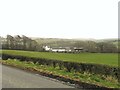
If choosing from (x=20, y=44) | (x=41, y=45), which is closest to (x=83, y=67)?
(x=41, y=45)

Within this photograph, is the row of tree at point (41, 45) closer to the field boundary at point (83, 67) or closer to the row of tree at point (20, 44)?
the row of tree at point (20, 44)

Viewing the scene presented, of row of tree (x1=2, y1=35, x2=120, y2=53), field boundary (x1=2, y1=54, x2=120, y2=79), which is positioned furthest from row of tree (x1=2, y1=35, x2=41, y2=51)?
field boundary (x1=2, y1=54, x2=120, y2=79)

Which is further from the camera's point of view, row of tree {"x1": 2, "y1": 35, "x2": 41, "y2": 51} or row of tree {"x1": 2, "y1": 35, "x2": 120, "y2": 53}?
row of tree {"x1": 2, "y1": 35, "x2": 41, "y2": 51}

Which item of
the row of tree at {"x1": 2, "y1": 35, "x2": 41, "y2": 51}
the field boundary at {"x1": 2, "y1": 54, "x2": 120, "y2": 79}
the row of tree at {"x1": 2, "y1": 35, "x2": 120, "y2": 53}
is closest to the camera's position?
the field boundary at {"x1": 2, "y1": 54, "x2": 120, "y2": 79}

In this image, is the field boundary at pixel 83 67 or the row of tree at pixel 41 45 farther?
the row of tree at pixel 41 45

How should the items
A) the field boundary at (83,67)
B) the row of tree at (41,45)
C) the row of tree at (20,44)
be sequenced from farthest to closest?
1. the row of tree at (20,44)
2. the row of tree at (41,45)
3. the field boundary at (83,67)

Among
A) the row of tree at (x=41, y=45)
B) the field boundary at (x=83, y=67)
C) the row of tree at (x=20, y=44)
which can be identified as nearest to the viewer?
the field boundary at (x=83, y=67)

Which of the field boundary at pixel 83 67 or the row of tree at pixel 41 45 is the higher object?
the row of tree at pixel 41 45

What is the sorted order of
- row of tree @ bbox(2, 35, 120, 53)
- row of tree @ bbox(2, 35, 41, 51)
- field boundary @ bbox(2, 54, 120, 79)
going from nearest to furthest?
field boundary @ bbox(2, 54, 120, 79)
row of tree @ bbox(2, 35, 120, 53)
row of tree @ bbox(2, 35, 41, 51)

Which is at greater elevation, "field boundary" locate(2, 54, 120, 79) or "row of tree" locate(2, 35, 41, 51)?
"row of tree" locate(2, 35, 41, 51)

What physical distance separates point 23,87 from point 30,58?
503 inches

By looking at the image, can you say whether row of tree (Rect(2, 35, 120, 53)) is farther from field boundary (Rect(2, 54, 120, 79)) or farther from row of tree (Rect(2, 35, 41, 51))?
field boundary (Rect(2, 54, 120, 79))

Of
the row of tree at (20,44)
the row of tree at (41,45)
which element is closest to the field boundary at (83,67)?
the row of tree at (41,45)

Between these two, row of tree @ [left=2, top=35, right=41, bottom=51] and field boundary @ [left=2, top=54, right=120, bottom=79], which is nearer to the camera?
field boundary @ [left=2, top=54, right=120, bottom=79]
